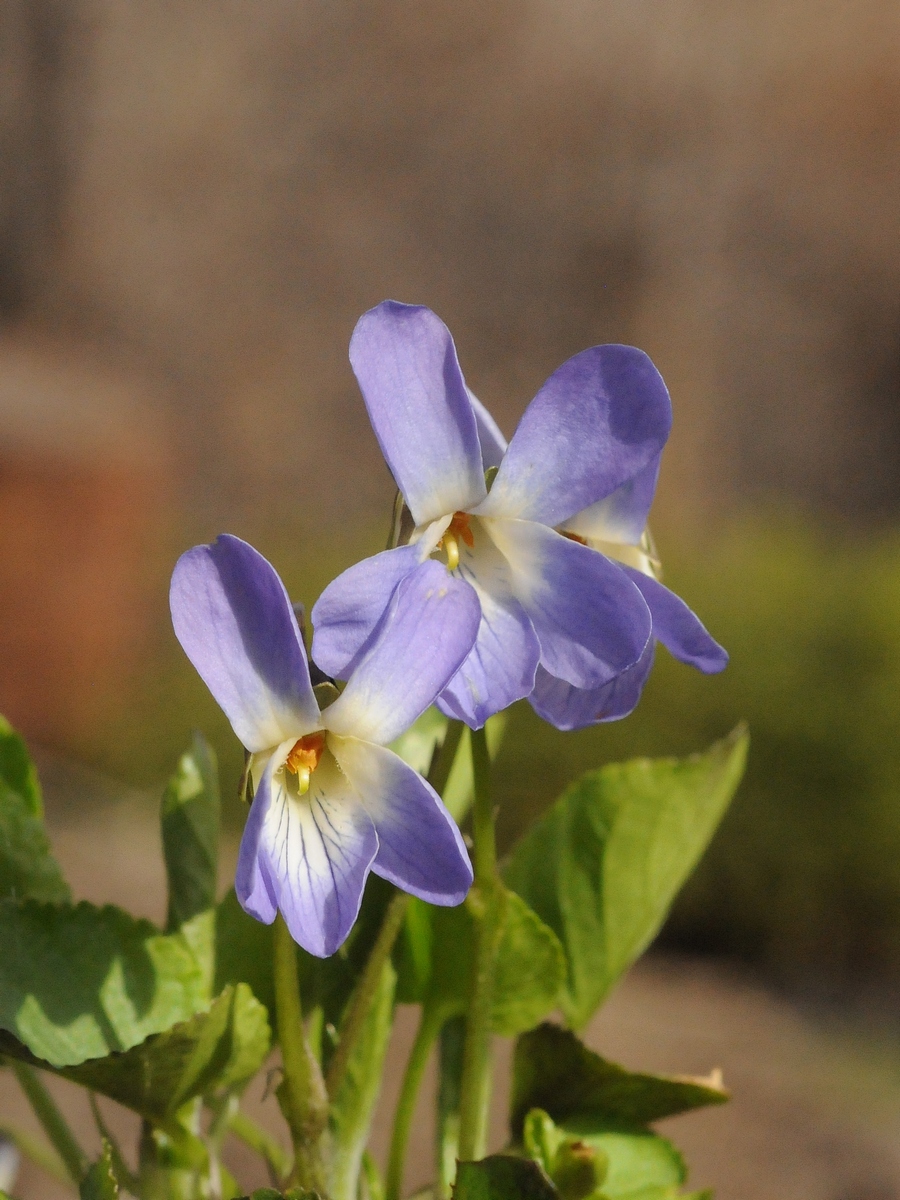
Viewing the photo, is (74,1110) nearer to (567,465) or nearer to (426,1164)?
(426,1164)

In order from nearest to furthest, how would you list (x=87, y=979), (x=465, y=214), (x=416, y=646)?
1. (x=416, y=646)
2. (x=87, y=979)
3. (x=465, y=214)

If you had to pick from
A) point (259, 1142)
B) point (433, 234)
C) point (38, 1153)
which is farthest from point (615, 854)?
point (433, 234)

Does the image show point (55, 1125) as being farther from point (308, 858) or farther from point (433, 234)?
point (433, 234)

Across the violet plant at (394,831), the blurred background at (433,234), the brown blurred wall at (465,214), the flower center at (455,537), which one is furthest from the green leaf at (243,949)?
the brown blurred wall at (465,214)

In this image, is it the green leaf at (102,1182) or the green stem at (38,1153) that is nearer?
the green leaf at (102,1182)

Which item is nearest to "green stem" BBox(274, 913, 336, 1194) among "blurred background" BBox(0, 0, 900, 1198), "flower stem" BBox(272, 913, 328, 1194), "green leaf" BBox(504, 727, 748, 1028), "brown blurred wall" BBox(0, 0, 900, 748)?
"flower stem" BBox(272, 913, 328, 1194)

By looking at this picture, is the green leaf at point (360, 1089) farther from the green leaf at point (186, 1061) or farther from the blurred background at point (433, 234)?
the blurred background at point (433, 234)

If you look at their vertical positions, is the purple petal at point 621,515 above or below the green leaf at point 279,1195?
above
